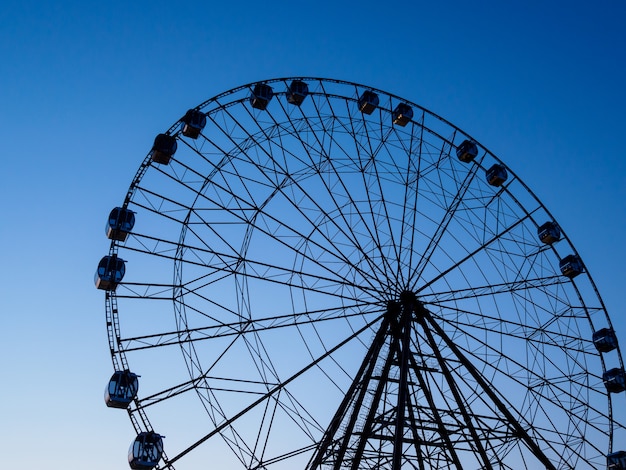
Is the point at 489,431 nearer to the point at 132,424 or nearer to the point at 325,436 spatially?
the point at 325,436

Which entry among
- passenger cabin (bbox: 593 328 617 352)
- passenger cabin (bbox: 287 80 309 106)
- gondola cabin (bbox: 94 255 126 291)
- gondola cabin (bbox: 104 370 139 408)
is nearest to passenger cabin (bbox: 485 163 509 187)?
passenger cabin (bbox: 593 328 617 352)

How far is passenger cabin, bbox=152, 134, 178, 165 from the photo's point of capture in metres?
23.9

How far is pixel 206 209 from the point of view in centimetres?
2350

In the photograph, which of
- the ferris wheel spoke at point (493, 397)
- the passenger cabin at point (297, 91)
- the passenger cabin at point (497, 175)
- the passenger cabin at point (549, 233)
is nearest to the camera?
the ferris wheel spoke at point (493, 397)

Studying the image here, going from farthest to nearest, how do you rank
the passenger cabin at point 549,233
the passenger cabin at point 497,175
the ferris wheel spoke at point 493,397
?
the passenger cabin at point 497,175 < the passenger cabin at point 549,233 < the ferris wheel spoke at point 493,397

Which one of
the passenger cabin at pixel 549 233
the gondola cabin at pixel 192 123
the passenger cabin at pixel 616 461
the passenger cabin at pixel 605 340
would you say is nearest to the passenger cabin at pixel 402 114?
the passenger cabin at pixel 549 233

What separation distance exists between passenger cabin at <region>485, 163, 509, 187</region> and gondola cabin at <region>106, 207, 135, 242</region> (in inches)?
553

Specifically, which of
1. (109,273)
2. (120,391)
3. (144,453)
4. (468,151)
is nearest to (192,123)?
(109,273)

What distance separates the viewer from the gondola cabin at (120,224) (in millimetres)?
23000

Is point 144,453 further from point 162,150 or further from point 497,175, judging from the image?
point 497,175

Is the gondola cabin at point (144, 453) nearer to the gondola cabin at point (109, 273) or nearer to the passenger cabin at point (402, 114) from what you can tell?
the gondola cabin at point (109, 273)

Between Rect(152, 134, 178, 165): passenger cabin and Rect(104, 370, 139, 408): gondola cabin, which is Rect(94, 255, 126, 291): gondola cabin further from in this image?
Rect(152, 134, 178, 165): passenger cabin

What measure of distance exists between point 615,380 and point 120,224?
61.9ft

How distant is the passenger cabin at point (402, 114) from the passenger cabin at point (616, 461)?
14.3m
